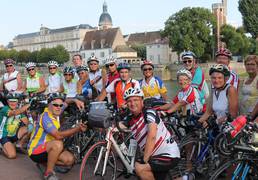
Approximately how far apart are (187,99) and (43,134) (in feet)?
7.15

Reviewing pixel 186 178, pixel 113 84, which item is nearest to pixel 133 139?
pixel 186 178

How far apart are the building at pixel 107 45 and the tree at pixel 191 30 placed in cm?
3942

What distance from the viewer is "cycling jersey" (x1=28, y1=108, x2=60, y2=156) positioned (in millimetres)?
5637

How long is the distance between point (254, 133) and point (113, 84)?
3047 mm

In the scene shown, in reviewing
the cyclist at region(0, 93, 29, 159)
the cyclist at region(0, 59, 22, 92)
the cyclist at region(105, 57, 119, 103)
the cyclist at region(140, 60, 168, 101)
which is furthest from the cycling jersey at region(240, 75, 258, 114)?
the cyclist at region(0, 59, 22, 92)

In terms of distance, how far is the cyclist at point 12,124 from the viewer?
24.1 feet

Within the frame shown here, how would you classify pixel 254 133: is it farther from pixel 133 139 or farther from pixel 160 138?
pixel 133 139

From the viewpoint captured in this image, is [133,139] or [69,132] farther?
[69,132]

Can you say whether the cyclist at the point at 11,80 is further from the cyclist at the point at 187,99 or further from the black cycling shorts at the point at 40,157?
the cyclist at the point at 187,99

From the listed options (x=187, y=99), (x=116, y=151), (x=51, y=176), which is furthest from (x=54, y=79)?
(x=116, y=151)

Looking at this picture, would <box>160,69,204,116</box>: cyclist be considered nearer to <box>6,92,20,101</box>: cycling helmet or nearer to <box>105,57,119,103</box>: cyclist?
<box>105,57,119,103</box>: cyclist

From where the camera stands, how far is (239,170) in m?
4.04

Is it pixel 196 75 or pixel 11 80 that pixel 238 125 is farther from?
pixel 11 80

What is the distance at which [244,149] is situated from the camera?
400cm
